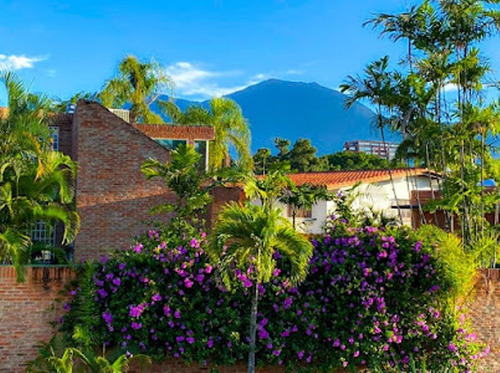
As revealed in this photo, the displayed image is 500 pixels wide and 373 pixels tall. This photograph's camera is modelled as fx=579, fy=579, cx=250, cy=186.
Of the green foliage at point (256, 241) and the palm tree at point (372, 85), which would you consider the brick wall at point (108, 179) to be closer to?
the palm tree at point (372, 85)

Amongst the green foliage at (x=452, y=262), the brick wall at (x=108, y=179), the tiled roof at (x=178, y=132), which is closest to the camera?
the green foliage at (x=452, y=262)

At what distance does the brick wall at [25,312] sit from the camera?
8250mm

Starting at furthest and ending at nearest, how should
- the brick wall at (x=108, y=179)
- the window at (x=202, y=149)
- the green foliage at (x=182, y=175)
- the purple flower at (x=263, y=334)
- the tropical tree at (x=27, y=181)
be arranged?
the window at (x=202, y=149) → the brick wall at (x=108, y=179) → the green foliage at (x=182, y=175) → the tropical tree at (x=27, y=181) → the purple flower at (x=263, y=334)

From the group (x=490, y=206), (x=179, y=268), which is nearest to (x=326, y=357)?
(x=179, y=268)

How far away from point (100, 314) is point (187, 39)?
3957cm

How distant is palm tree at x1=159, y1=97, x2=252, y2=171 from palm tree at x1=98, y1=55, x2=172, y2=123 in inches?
31.9

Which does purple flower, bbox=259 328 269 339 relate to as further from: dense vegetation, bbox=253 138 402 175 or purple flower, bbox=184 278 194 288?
dense vegetation, bbox=253 138 402 175

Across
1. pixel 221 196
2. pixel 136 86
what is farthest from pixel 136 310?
pixel 136 86

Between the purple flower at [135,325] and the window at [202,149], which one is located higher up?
the window at [202,149]

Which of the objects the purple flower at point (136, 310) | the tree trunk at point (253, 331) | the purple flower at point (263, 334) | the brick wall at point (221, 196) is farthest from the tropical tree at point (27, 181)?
the brick wall at point (221, 196)

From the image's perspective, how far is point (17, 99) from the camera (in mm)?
10617

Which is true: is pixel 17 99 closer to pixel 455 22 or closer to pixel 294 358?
pixel 294 358

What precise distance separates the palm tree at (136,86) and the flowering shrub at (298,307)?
57.5ft

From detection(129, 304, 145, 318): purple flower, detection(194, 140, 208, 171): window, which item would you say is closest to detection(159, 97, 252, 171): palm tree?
detection(194, 140, 208, 171): window
